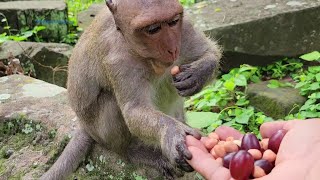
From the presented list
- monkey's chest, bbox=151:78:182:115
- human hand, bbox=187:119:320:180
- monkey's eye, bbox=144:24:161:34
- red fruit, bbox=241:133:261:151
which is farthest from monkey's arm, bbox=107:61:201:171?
monkey's eye, bbox=144:24:161:34

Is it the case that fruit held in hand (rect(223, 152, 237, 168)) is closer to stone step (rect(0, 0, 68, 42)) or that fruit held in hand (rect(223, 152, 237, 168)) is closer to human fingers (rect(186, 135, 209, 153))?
human fingers (rect(186, 135, 209, 153))

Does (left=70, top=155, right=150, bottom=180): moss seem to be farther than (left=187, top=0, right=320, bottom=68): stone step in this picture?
No

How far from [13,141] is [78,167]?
2.37 feet

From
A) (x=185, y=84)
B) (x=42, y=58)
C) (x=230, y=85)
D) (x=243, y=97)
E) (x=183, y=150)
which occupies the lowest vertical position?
(x=42, y=58)

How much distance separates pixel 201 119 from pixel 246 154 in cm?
246


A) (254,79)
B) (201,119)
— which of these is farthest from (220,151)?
(254,79)

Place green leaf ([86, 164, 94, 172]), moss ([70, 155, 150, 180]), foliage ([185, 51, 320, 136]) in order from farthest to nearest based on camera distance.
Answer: foliage ([185, 51, 320, 136])
green leaf ([86, 164, 94, 172])
moss ([70, 155, 150, 180])

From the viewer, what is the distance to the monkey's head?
359cm

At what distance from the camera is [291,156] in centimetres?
325

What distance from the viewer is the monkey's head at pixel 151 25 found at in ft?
11.8

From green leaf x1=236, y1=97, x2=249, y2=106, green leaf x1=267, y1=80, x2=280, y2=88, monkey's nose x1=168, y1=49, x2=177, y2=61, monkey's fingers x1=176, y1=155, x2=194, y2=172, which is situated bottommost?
green leaf x1=236, y1=97, x2=249, y2=106

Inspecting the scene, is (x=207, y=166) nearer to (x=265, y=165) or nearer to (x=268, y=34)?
(x=265, y=165)

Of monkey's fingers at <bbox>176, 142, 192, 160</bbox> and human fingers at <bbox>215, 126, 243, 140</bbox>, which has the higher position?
monkey's fingers at <bbox>176, 142, 192, 160</bbox>

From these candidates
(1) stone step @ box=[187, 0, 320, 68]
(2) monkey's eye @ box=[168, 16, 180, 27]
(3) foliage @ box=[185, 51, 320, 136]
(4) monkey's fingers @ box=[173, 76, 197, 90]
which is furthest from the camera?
(1) stone step @ box=[187, 0, 320, 68]
